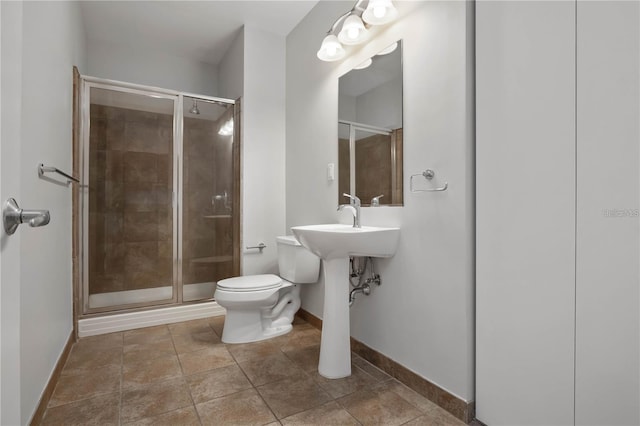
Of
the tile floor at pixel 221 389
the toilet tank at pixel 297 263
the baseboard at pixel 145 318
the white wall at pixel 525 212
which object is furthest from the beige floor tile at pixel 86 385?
the white wall at pixel 525 212

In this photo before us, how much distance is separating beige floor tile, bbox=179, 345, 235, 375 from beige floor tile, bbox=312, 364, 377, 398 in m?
0.57

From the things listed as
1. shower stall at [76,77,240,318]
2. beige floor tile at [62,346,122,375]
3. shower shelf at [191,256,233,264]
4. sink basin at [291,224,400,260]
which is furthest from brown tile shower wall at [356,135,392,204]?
beige floor tile at [62,346,122,375]

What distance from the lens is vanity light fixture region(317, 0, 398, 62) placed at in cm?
175

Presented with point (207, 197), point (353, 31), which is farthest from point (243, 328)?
point (353, 31)

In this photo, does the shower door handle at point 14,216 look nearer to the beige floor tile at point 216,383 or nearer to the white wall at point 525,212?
the beige floor tile at point 216,383

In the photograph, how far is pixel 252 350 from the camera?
2152mm

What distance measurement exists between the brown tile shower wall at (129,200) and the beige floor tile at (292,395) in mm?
1573

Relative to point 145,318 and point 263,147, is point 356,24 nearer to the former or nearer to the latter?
point 263,147

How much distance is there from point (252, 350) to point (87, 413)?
2.91 feet

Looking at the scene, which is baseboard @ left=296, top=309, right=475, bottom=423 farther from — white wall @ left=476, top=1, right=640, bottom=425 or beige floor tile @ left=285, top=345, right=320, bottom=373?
beige floor tile @ left=285, top=345, right=320, bottom=373

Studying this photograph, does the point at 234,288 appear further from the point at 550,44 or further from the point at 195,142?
the point at 550,44

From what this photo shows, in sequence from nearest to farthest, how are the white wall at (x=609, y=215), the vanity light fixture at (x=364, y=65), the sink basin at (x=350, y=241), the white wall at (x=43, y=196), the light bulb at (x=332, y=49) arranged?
the white wall at (x=609, y=215) < the white wall at (x=43, y=196) < the sink basin at (x=350, y=241) < the vanity light fixture at (x=364, y=65) < the light bulb at (x=332, y=49)

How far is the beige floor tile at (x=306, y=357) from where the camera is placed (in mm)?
1919

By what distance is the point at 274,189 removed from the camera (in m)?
2.96
